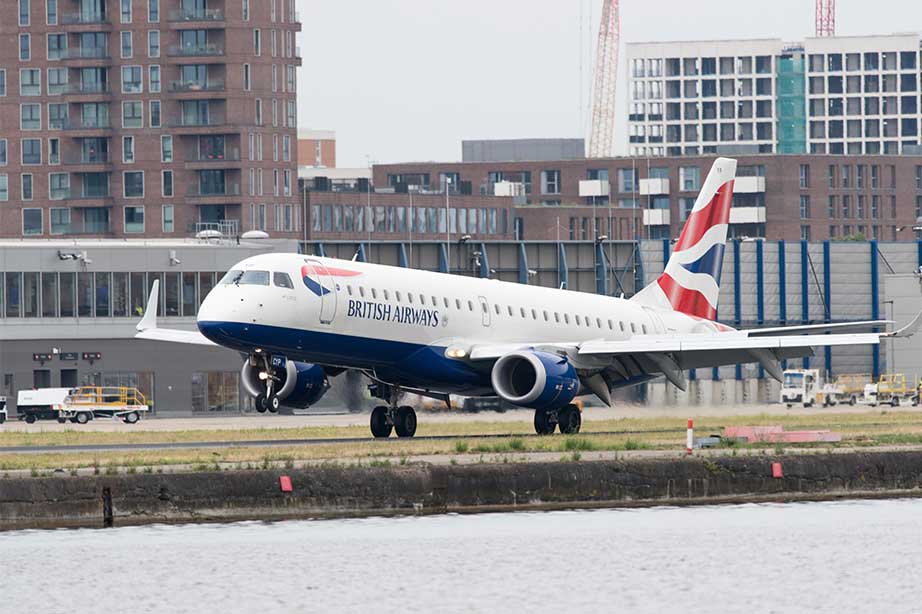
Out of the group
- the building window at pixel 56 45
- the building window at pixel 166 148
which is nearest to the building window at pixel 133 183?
the building window at pixel 166 148

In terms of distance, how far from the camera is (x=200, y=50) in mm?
178875

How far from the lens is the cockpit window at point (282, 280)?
1997 inches

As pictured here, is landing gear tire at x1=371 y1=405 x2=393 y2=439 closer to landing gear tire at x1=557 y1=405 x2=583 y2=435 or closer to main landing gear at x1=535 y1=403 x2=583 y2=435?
main landing gear at x1=535 y1=403 x2=583 y2=435

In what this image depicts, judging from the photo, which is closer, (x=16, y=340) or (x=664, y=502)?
(x=664, y=502)

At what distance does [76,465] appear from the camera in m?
40.7

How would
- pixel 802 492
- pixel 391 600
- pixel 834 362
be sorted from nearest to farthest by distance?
pixel 391 600 → pixel 802 492 → pixel 834 362

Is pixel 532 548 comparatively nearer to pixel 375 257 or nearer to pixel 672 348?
pixel 672 348

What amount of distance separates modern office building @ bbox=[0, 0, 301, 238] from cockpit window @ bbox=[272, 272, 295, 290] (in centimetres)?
12945

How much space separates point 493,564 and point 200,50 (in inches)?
5825

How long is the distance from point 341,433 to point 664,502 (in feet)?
60.9

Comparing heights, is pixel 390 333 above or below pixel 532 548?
above

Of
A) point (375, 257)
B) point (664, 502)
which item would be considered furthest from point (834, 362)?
point (664, 502)

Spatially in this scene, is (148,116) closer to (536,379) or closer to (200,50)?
(200,50)

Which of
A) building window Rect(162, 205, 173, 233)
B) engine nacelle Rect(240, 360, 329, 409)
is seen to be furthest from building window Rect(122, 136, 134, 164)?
engine nacelle Rect(240, 360, 329, 409)
